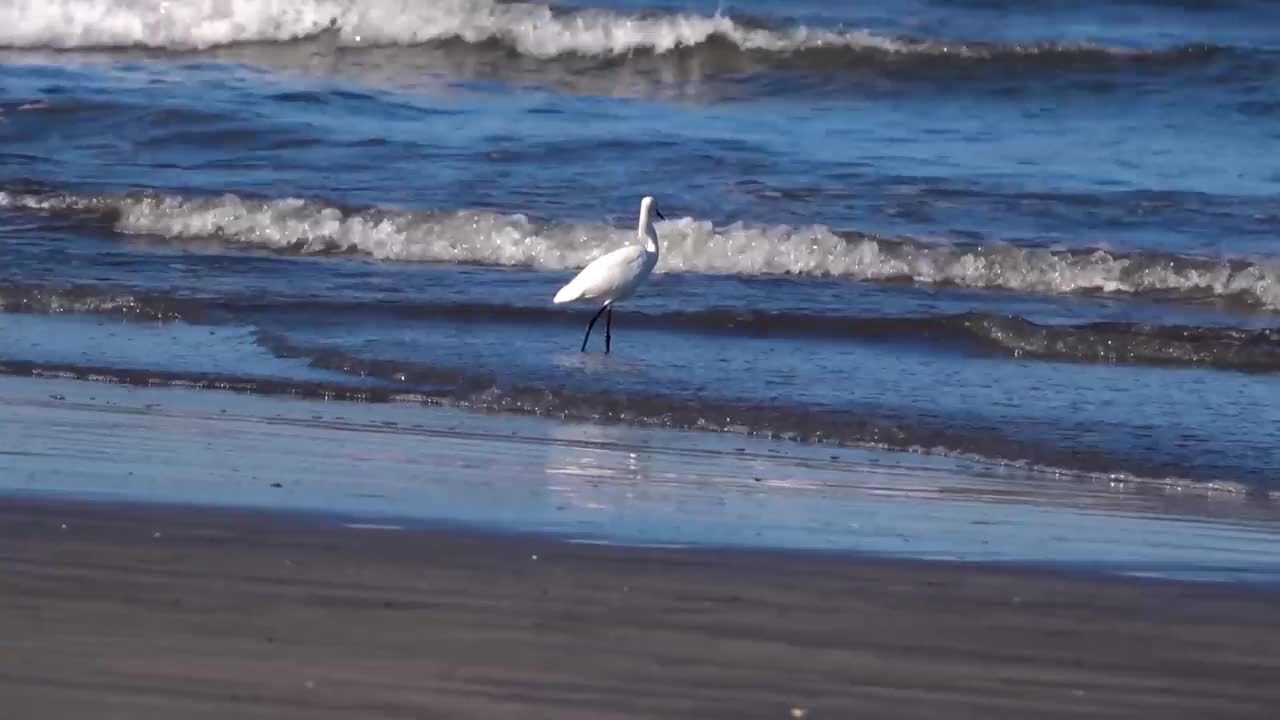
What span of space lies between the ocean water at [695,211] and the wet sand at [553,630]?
6.14ft

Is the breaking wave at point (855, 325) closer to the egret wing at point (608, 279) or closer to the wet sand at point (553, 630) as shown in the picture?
the egret wing at point (608, 279)

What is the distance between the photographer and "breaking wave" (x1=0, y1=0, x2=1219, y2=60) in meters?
16.9

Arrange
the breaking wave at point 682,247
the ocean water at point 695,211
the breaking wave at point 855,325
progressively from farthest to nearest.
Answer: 1. the breaking wave at point 682,247
2. the breaking wave at point 855,325
3. the ocean water at point 695,211

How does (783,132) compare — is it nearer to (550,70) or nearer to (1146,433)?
(550,70)

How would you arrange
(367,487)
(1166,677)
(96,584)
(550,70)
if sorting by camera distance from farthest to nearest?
(550,70) < (367,487) < (96,584) < (1166,677)

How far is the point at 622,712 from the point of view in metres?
3.35

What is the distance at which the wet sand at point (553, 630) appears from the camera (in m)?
3.42

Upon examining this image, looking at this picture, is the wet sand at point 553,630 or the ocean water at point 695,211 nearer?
the wet sand at point 553,630

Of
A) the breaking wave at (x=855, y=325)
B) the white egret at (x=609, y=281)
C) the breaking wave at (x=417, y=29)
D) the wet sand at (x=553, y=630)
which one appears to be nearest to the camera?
the wet sand at (x=553, y=630)

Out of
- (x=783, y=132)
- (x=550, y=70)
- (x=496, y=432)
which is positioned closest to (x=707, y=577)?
(x=496, y=432)

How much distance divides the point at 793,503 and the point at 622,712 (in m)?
2.02

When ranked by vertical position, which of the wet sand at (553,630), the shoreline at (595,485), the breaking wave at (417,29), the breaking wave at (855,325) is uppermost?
the breaking wave at (417,29)

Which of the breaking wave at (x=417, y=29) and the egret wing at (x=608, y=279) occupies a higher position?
the breaking wave at (x=417, y=29)

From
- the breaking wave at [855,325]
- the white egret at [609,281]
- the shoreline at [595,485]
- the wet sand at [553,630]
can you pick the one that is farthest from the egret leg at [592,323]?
the wet sand at [553,630]
